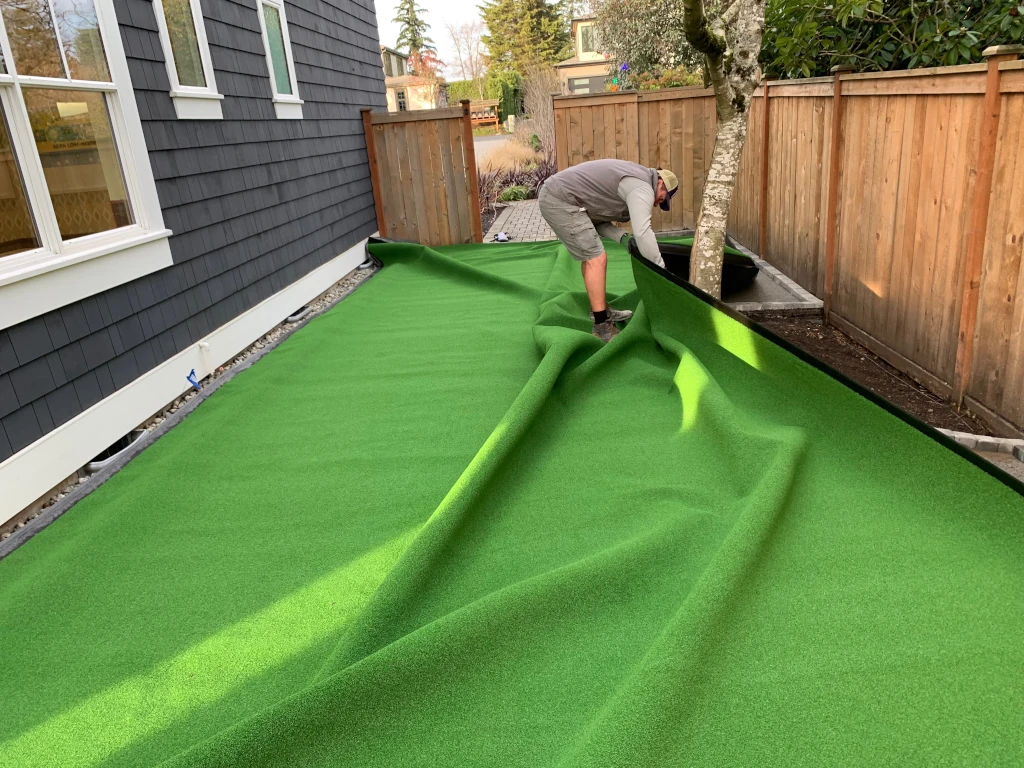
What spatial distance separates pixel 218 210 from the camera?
A: 16.9 feet

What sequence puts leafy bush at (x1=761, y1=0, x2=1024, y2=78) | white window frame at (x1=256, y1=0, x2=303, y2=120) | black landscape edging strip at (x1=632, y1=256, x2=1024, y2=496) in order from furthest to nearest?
white window frame at (x1=256, y1=0, x2=303, y2=120) → leafy bush at (x1=761, y1=0, x2=1024, y2=78) → black landscape edging strip at (x1=632, y1=256, x2=1024, y2=496)

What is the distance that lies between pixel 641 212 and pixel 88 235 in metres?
3.09

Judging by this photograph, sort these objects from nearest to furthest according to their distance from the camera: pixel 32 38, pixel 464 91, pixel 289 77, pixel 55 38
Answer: pixel 32 38
pixel 55 38
pixel 289 77
pixel 464 91

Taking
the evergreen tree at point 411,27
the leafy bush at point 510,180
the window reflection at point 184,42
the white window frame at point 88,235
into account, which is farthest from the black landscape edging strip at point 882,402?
the evergreen tree at point 411,27

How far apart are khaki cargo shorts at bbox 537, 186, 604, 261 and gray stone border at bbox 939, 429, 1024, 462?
255 centimetres

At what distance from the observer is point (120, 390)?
3822 millimetres

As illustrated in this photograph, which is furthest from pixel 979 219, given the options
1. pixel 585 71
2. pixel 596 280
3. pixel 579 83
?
pixel 585 71

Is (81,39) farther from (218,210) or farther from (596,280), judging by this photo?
(596,280)

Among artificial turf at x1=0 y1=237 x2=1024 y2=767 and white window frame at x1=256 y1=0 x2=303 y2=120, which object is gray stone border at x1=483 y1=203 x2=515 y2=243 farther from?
artificial turf at x1=0 y1=237 x2=1024 y2=767

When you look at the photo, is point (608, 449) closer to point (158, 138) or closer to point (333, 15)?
point (158, 138)

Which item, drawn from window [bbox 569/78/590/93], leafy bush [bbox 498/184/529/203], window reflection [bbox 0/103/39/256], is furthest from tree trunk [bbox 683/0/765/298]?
window [bbox 569/78/590/93]

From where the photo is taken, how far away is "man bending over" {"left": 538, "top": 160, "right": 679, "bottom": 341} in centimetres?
470

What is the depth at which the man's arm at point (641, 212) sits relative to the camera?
444 cm

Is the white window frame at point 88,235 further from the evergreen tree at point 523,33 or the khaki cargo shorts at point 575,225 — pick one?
the evergreen tree at point 523,33
